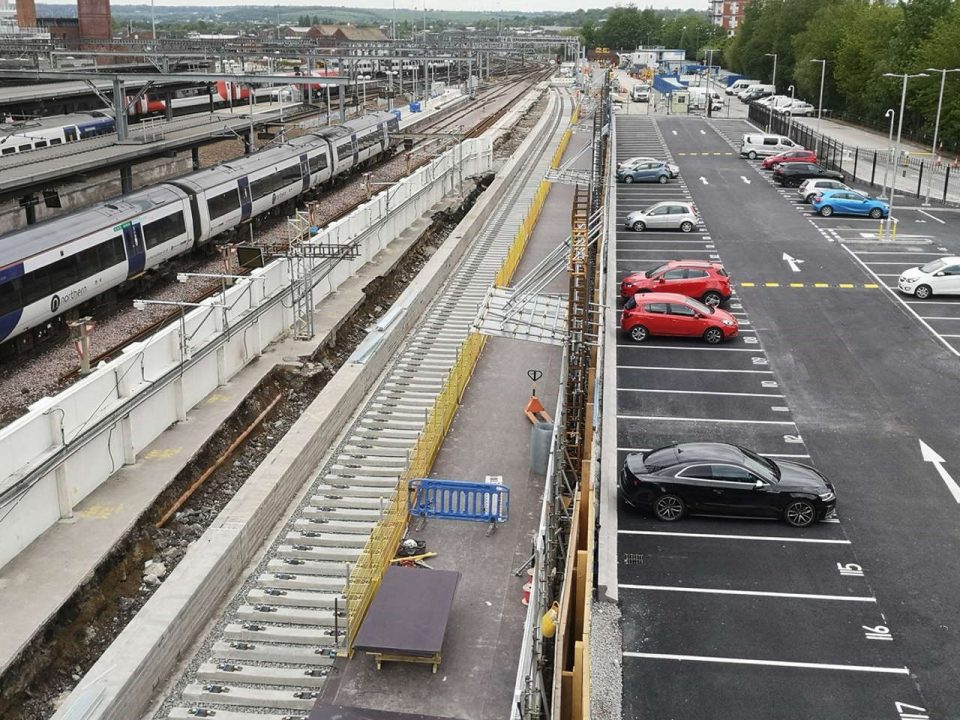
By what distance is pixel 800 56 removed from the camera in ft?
310

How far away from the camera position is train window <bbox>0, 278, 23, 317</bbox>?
21.3m

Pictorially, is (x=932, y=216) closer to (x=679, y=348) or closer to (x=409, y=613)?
(x=679, y=348)

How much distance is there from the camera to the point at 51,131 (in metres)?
47.4

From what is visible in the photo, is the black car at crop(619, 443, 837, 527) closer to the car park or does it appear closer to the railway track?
the railway track

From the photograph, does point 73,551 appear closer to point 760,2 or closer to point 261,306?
point 261,306

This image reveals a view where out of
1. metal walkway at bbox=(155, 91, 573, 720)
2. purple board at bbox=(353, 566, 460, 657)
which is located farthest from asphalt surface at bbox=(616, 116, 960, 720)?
metal walkway at bbox=(155, 91, 573, 720)

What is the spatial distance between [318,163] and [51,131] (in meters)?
13.0

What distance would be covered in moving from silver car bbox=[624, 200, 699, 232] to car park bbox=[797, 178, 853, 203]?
7.61 meters

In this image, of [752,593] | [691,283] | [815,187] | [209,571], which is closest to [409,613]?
[209,571]

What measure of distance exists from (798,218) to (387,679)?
3339 centimetres

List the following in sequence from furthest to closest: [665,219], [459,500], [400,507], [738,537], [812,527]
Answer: [665,219] < [812,527] < [738,537] < [459,500] < [400,507]

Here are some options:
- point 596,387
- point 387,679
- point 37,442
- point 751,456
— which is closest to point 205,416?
point 37,442

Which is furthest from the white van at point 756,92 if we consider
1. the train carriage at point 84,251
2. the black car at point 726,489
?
the black car at point 726,489

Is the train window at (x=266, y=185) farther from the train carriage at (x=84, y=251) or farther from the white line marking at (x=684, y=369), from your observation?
the white line marking at (x=684, y=369)
